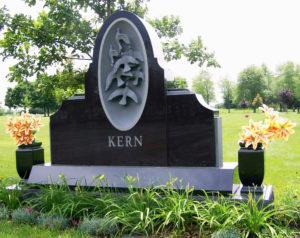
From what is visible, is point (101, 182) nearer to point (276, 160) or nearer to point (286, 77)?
point (276, 160)

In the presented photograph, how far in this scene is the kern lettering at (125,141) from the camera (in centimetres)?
741

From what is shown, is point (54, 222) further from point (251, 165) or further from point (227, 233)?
point (251, 165)

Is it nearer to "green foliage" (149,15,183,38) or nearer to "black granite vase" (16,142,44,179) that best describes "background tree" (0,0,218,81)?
"green foliage" (149,15,183,38)

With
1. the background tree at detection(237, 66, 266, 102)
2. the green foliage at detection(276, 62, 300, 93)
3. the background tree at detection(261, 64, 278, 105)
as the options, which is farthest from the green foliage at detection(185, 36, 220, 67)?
the background tree at detection(237, 66, 266, 102)

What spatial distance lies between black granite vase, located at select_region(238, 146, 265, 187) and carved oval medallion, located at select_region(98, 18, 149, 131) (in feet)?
6.45

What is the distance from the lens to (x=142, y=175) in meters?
7.11

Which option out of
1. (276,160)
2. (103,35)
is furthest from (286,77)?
(103,35)

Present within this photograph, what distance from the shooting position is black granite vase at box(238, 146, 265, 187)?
6.34 m

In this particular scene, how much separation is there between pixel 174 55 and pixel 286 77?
245ft

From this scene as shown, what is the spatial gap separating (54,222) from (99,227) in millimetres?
703

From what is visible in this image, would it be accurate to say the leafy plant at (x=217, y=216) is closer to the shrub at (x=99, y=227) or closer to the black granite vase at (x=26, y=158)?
the shrub at (x=99, y=227)

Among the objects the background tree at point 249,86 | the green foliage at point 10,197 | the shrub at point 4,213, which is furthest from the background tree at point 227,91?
the shrub at point 4,213

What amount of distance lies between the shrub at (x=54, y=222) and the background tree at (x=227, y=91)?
88.2 m

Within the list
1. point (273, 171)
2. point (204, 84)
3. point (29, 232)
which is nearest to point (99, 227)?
point (29, 232)
